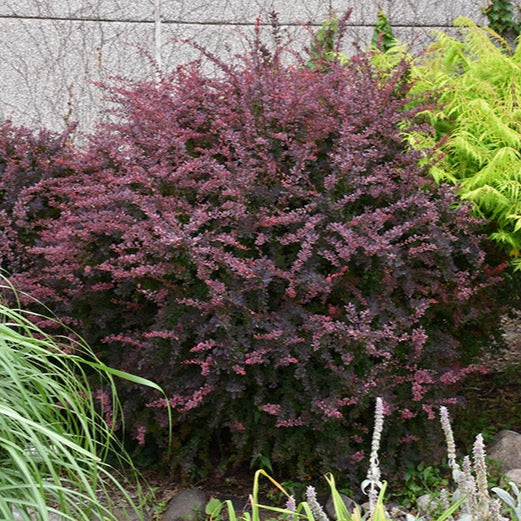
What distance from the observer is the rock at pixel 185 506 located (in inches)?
137

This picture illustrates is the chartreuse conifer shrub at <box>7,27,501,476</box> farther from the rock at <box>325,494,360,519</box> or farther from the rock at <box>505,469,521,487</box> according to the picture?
the rock at <box>505,469,521,487</box>

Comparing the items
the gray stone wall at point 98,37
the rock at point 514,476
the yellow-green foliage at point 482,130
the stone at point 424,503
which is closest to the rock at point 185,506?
the stone at point 424,503

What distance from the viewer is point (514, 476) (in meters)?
3.64

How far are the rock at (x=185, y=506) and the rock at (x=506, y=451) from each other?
4.58 ft

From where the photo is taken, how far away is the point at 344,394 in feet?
11.3

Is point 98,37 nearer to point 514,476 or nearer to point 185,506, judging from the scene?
point 185,506

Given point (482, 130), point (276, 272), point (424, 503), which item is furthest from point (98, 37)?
point (424, 503)

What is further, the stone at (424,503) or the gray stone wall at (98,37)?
the gray stone wall at (98,37)

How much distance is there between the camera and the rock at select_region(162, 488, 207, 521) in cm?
349

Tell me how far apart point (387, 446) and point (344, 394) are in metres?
0.37

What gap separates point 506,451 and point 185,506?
1.54m

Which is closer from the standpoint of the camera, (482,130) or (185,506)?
(185,506)

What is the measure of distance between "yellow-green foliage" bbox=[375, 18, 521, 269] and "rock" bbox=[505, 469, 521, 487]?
37.8 inches

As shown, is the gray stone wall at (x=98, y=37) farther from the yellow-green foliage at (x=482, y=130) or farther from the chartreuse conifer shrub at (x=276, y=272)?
the chartreuse conifer shrub at (x=276, y=272)
